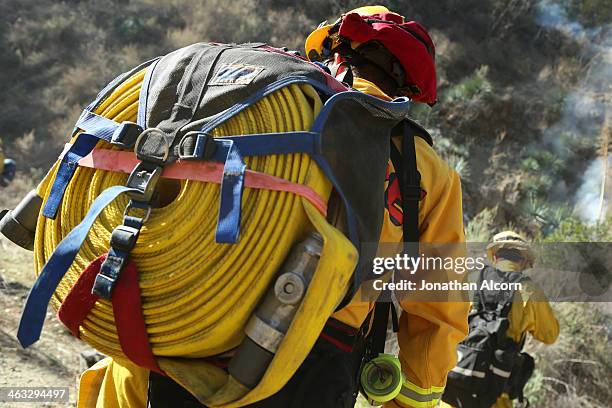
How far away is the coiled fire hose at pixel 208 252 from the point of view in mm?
1471

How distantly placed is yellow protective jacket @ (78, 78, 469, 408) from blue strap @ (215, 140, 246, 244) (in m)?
0.63

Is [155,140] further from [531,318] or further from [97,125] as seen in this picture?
[531,318]

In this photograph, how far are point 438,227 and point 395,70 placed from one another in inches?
21.6

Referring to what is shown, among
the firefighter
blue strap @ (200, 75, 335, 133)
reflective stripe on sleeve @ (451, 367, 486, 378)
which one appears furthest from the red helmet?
reflective stripe on sleeve @ (451, 367, 486, 378)

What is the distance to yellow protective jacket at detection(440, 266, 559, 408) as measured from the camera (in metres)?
4.93

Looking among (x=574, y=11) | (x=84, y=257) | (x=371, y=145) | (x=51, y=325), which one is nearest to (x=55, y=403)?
(x=51, y=325)

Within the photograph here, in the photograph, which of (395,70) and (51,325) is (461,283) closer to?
(395,70)

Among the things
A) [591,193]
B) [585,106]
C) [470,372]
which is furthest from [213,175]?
[585,106]

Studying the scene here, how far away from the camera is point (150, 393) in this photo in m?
1.84

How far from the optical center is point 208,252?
4.87ft

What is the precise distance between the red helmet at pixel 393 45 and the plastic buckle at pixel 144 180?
0.93m

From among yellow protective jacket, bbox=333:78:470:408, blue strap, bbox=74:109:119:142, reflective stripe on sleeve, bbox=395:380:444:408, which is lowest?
reflective stripe on sleeve, bbox=395:380:444:408

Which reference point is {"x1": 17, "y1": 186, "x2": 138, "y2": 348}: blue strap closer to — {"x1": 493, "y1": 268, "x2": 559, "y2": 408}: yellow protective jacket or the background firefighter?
the background firefighter

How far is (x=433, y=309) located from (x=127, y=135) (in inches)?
42.5
